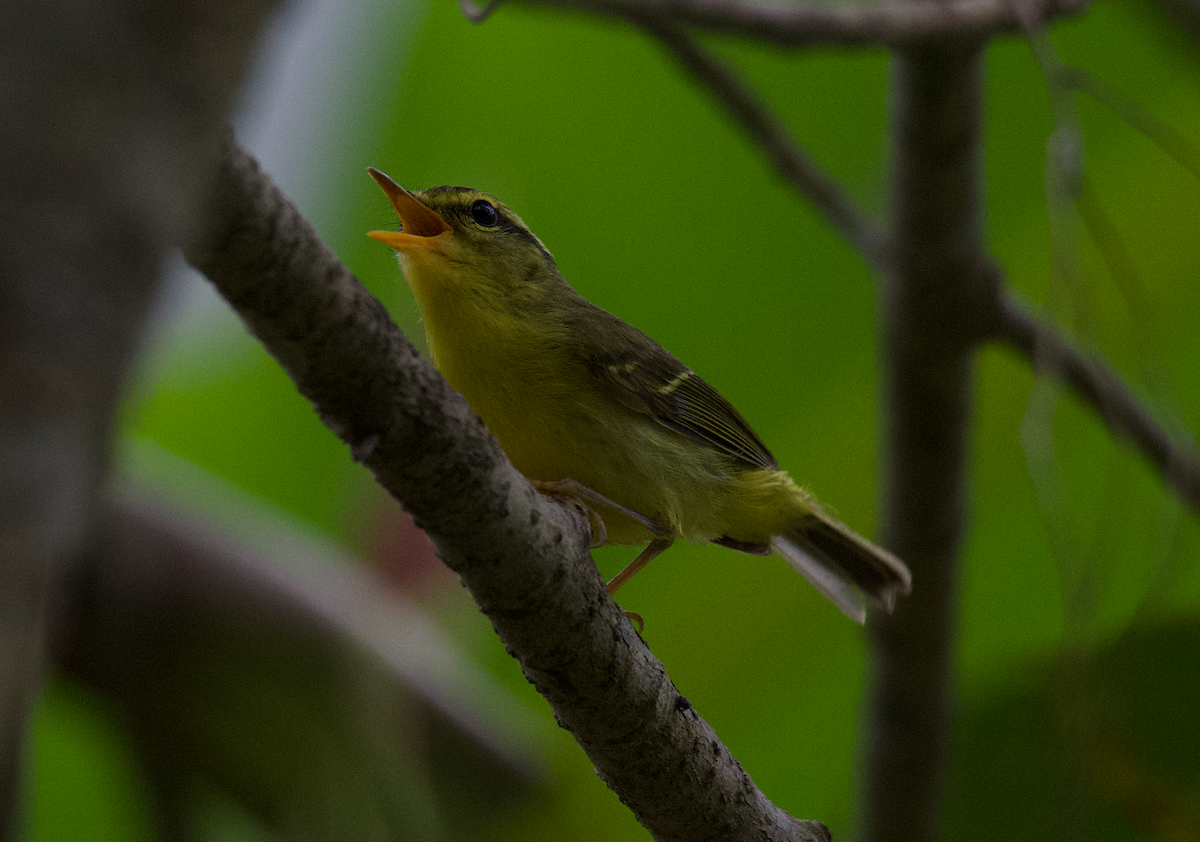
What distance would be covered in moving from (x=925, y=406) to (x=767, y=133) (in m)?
1.22

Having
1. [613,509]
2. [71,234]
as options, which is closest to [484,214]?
[613,509]

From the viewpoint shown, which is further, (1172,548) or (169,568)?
(169,568)

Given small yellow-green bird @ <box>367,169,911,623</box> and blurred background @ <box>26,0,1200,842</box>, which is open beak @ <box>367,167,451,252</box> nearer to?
small yellow-green bird @ <box>367,169,911,623</box>

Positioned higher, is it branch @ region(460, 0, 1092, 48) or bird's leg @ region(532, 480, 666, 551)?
branch @ region(460, 0, 1092, 48)

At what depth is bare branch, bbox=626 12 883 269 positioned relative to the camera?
4.23 m

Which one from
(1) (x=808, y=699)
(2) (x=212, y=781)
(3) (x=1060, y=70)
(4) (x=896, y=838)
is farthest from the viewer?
(1) (x=808, y=699)

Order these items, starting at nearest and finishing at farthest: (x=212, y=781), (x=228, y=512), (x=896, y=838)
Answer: (x=896, y=838) → (x=212, y=781) → (x=228, y=512)

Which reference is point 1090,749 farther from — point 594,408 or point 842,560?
point 594,408

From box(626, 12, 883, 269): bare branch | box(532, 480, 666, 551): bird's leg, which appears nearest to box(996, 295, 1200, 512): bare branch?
box(626, 12, 883, 269): bare branch

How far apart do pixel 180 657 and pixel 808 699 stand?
9.64 ft

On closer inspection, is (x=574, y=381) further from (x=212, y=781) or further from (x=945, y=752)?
(x=212, y=781)

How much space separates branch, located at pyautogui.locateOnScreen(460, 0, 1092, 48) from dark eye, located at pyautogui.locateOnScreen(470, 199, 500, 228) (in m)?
0.94

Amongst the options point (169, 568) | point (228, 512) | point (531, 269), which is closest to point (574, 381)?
point (531, 269)

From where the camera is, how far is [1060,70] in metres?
3.35
